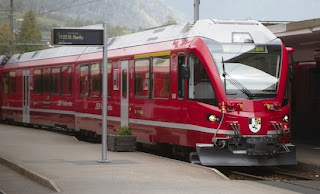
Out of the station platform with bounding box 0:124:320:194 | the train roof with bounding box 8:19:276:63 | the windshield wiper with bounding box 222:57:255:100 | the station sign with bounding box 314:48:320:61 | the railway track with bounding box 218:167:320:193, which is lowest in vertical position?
the railway track with bounding box 218:167:320:193

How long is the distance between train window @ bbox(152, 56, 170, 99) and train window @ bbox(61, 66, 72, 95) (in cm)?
844

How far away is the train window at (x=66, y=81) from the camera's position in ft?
90.5

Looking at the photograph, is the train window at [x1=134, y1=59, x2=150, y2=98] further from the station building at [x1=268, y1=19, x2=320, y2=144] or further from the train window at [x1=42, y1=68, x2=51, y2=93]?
the train window at [x1=42, y1=68, x2=51, y2=93]

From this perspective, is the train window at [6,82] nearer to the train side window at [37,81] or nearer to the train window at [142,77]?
the train side window at [37,81]

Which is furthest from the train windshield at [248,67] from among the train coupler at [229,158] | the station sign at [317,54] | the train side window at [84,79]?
the train side window at [84,79]

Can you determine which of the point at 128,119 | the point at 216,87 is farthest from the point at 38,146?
the point at 216,87

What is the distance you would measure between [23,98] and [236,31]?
59.2 ft

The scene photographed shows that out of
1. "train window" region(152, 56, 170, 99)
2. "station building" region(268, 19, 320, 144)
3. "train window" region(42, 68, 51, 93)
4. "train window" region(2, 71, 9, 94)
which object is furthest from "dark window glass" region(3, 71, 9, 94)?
"train window" region(152, 56, 170, 99)

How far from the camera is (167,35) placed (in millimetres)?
19547

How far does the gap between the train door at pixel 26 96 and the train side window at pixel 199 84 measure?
17060 millimetres

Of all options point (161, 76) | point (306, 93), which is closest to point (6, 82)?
point (306, 93)

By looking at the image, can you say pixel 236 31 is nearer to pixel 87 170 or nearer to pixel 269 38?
pixel 269 38

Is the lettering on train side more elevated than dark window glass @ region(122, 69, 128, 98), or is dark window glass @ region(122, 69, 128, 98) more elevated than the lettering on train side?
dark window glass @ region(122, 69, 128, 98)

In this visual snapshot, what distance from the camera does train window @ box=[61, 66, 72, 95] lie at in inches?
1086
